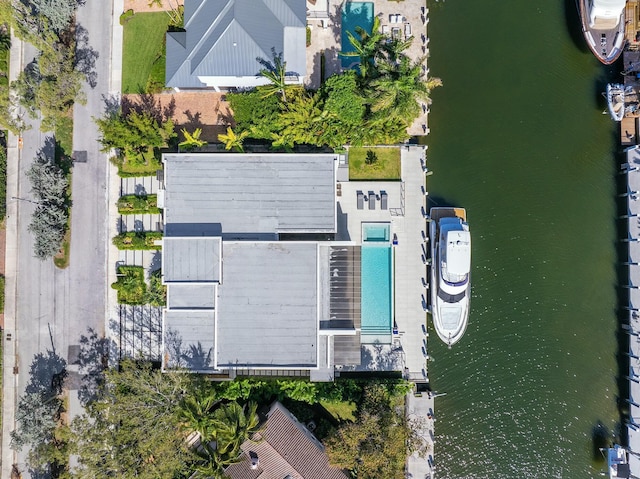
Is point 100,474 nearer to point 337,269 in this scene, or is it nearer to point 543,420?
point 337,269

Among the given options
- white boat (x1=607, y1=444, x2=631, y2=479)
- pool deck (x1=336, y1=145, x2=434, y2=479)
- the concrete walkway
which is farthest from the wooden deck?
white boat (x1=607, y1=444, x2=631, y2=479)

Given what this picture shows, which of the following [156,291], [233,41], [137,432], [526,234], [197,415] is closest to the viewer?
[137,432]

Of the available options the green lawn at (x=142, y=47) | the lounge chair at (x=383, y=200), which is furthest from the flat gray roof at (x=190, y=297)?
the green lawn at (x=142, y=47)

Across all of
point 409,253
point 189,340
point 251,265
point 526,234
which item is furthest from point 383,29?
point 189,340

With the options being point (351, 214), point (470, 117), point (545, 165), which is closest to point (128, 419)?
point (351, 214)

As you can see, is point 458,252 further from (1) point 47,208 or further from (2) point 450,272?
(1) point 47,208

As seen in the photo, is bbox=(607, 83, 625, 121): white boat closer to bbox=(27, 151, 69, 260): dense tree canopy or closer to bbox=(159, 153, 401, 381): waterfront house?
bbox=(159, 153, 401, 381): waterfront house
